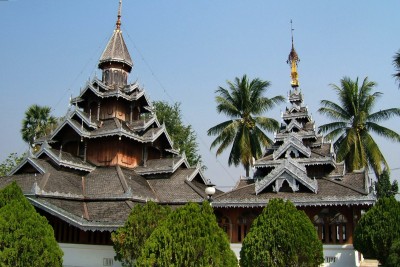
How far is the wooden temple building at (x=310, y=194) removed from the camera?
2045cm

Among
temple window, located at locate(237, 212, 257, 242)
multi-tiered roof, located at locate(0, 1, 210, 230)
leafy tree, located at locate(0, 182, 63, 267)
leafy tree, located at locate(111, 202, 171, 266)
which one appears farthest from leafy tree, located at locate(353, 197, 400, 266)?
leafy tree, located at locate(0, 182, 63, 267)

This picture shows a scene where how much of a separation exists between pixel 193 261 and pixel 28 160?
1460 cm

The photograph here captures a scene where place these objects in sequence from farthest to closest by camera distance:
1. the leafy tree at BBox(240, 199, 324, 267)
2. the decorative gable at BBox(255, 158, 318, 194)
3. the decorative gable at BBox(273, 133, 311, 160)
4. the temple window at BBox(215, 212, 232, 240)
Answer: the decorative gable at BBox(273, 133, 311, 160)
the temple window at BBox(215, 212, 232, 240)
the decorative gable at BBox(255, 158, 318, 194)
the leafy tree at BBox(240, 199, 324, 267)

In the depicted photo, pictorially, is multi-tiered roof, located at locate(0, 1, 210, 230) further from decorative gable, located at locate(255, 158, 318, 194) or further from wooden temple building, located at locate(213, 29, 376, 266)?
decorative gable, located at locate(255, 158, 318, 194)

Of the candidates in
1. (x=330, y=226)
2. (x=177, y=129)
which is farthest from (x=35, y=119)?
(x=330, y=226)

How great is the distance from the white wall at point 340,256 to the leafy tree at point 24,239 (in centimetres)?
1290

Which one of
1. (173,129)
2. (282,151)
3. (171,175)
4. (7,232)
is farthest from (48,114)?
(7,232)

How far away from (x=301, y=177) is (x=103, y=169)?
38.0 ft

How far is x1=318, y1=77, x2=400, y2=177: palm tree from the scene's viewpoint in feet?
109

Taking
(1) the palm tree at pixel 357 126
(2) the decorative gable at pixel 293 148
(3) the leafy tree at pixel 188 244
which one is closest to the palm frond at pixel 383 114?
(1) the palm tree at pixel 357 126

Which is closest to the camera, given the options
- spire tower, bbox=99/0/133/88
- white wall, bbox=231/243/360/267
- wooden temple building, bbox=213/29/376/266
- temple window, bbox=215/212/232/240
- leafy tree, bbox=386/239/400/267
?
leafy tree, bbox=386/239/400/267

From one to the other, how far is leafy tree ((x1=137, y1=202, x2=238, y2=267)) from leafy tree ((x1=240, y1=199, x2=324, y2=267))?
1.83m

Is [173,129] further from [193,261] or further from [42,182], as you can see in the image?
[193,261]

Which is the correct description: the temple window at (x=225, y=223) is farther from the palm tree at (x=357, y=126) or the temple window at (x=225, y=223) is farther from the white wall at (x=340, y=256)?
the palm tree at (x=357, y=126)
